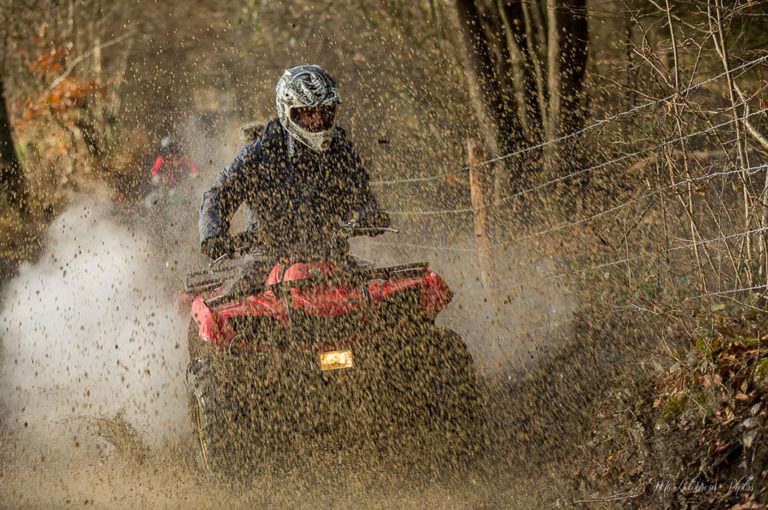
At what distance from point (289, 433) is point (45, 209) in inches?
571

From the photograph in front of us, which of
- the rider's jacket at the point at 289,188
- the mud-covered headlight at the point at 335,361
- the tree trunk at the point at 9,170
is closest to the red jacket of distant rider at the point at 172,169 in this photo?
the tree trunk at the point at 9,170

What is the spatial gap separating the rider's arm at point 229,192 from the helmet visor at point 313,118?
1.40ft

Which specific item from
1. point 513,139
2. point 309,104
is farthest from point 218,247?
point 513,139

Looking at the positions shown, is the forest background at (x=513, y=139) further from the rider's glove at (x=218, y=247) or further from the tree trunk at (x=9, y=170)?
the rider's glove at (x=218, y=247)

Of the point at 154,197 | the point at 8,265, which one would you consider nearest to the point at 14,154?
the point at 8,265

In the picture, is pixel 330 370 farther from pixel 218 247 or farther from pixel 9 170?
pixel 9 170

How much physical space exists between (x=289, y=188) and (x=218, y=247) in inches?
31.9

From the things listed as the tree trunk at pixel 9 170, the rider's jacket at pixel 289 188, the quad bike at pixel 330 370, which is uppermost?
the tree trunk at pixel 9 170

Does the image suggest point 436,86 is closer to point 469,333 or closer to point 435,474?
point 469,333

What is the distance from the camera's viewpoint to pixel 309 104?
527 centimetres

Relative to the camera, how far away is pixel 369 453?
445 centimetres

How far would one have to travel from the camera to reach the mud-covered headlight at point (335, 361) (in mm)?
4297

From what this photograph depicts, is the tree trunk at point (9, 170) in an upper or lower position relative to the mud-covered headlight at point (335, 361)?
upper

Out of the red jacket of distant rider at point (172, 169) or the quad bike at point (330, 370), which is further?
the red jacket of distant rider at point (172, 169)
